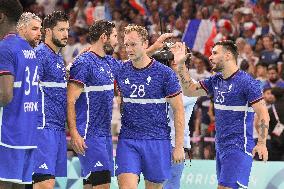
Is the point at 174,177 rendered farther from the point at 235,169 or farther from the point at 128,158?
the point at 128,158

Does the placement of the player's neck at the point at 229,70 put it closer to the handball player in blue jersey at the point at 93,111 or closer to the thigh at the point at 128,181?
the handball player in blue jersey at the point at 93,111

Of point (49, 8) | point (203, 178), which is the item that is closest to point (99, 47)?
point (203, 178)

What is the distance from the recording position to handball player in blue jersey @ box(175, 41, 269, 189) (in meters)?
9.81

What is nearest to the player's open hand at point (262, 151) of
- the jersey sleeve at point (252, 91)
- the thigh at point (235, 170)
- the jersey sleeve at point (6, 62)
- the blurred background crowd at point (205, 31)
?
the thigh at point (235, 170)

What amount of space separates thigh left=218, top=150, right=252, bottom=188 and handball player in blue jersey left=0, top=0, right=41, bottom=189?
327 centimetres

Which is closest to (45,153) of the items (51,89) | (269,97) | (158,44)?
(51,89)

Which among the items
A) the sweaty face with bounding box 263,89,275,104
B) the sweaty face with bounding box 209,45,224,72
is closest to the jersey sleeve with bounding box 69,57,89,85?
the sweaty face with bounding box 209,45,224,72

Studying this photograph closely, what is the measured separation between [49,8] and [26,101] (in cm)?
1534

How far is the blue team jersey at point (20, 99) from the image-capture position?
277 inches

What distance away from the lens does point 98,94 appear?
9.59 meters

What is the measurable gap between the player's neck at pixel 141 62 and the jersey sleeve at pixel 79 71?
59 cm

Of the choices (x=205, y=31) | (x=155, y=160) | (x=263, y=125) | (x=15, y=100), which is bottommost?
(x=155, y=160)

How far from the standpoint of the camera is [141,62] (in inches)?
372

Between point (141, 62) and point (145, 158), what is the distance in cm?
112
